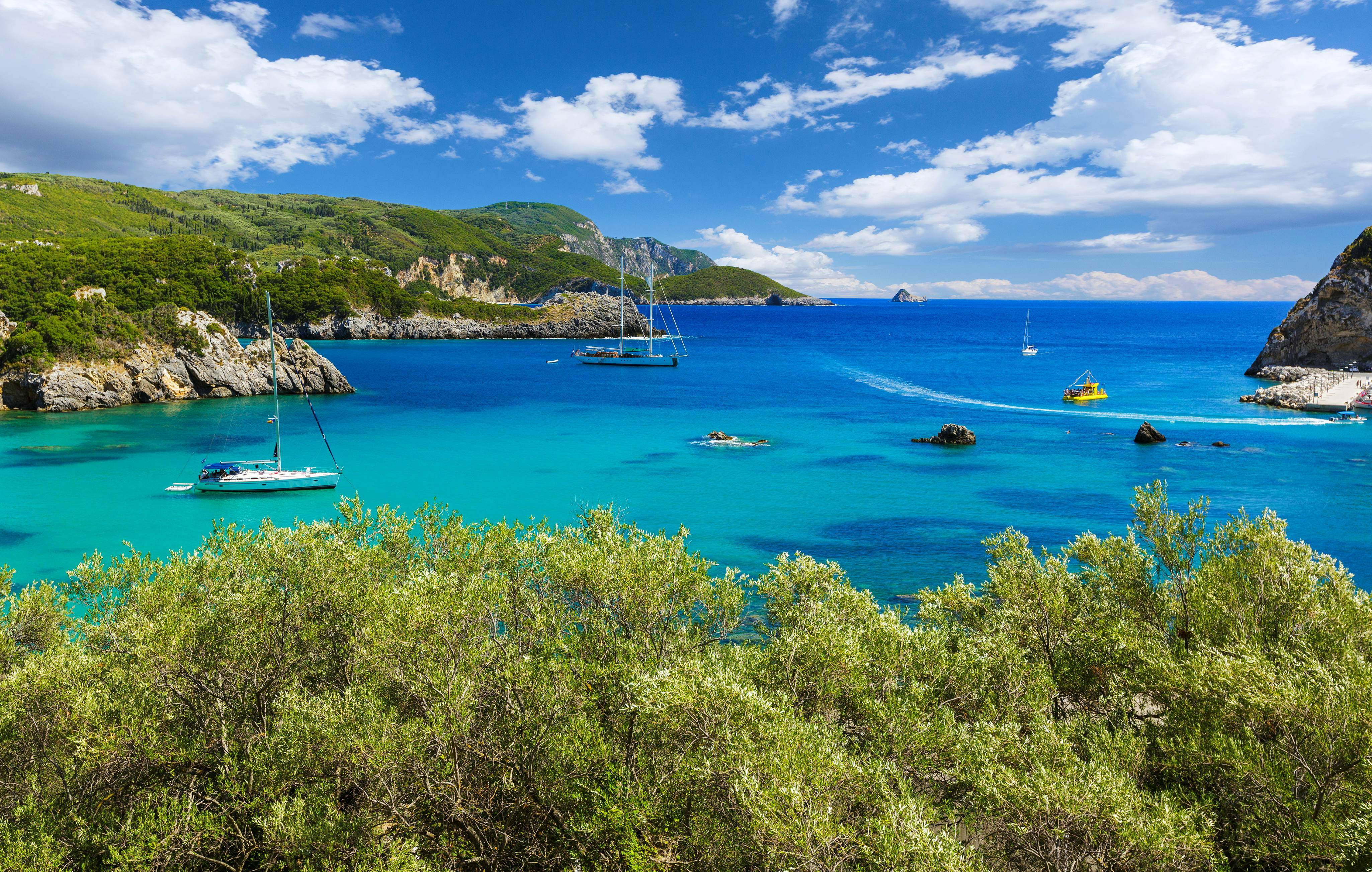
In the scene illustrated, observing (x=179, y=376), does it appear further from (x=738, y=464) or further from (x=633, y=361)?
(x=633, y=361)

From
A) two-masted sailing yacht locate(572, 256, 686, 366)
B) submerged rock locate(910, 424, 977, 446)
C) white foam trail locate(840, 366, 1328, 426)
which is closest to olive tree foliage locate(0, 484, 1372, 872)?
submerged rock locate(910, 424, 977, 446)

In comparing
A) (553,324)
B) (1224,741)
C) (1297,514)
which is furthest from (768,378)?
(1224,741)

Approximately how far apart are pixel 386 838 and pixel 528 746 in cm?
252

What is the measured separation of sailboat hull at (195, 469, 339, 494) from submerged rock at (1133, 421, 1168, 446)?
66.3 meters

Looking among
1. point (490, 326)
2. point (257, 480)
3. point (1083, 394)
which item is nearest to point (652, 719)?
point (257, 480)

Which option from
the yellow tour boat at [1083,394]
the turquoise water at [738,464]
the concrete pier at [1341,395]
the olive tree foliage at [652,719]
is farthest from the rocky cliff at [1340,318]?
the olive tree foliage at [652,719]

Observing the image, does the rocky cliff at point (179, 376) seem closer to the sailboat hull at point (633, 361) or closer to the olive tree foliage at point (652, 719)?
the sailboat hull at point (633, 361)

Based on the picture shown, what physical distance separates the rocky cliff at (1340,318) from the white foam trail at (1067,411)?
3128 centimetres

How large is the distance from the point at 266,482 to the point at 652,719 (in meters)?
43.7

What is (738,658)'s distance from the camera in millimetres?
14164

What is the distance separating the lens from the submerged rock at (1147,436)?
6247 cm

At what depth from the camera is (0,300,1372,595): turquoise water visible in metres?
38.9

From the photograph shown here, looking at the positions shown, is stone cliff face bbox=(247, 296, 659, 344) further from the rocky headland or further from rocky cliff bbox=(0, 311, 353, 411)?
rocky cliff bbox=(0, 311, 353, 411)

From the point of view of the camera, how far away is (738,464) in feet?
187
